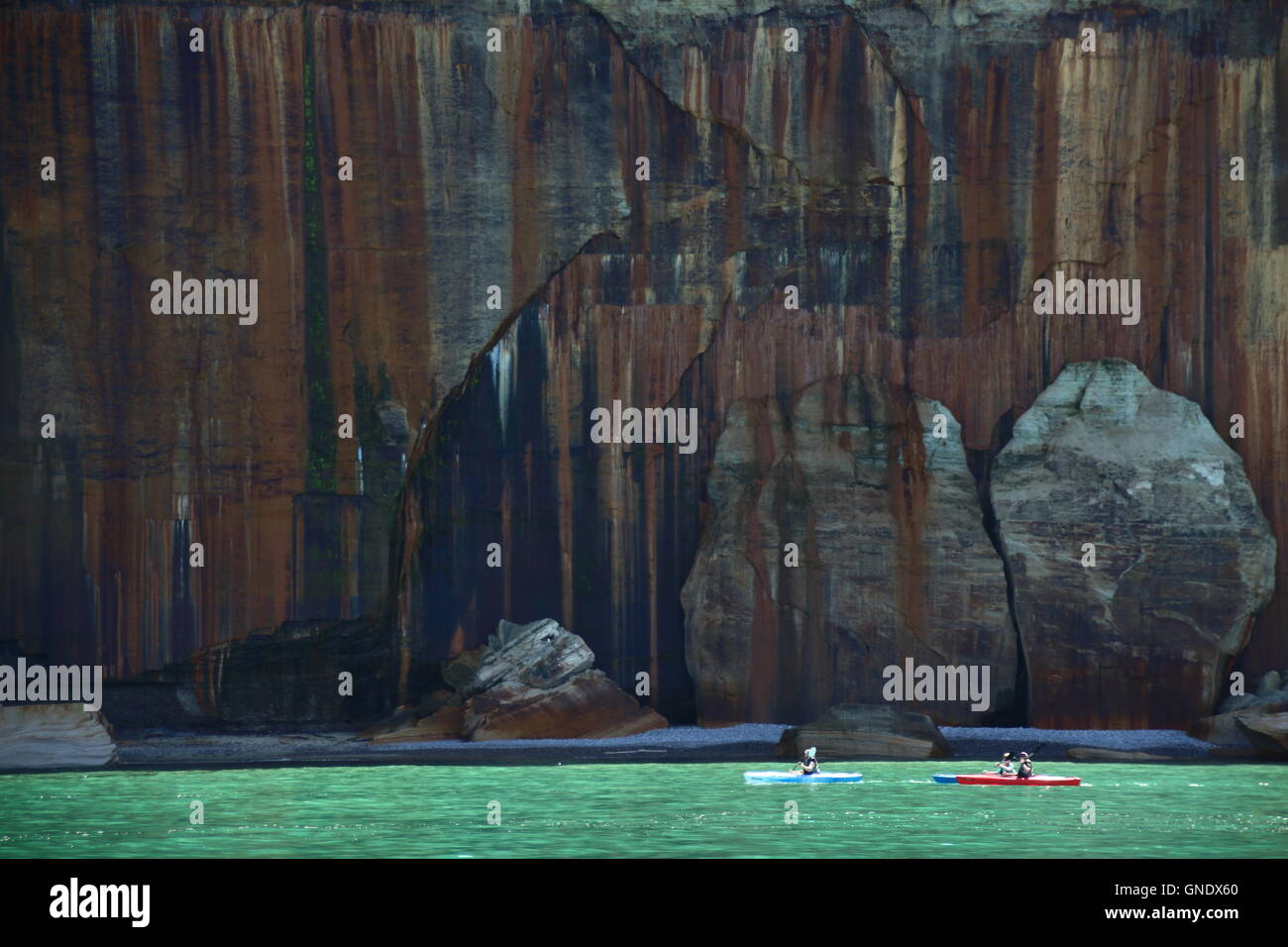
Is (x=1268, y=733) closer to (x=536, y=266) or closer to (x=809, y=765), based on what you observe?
(x=809, y=765)

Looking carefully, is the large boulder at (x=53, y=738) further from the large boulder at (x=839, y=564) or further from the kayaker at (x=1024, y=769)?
the kayaker at (x=1024, y=769)

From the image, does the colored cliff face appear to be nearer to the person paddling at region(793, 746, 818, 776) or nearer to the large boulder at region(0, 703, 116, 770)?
the large boulder at region(0, 703, 116, 770)

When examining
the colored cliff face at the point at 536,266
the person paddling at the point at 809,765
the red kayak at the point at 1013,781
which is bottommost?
the red kayak at the point at 1013,781

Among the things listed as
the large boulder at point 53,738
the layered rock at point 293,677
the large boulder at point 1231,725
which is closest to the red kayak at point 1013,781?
the large boulder at point 1231,725

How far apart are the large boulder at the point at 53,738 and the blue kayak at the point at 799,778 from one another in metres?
9.74

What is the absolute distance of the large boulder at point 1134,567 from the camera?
30969 millimetres

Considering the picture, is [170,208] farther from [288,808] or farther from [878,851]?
[878,851]

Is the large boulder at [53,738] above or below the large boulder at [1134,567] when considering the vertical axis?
below

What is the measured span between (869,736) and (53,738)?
475 inches

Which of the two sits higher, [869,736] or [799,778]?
[869,736]

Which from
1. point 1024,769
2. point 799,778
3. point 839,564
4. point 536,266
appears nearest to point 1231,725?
point 1024,769

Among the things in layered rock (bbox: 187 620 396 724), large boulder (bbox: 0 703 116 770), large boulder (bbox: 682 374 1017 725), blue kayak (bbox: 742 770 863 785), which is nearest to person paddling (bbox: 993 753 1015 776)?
blue kayak (bbox: 742 770 863 785)

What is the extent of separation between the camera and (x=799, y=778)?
26.2 m

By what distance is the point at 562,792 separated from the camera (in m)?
24.9
